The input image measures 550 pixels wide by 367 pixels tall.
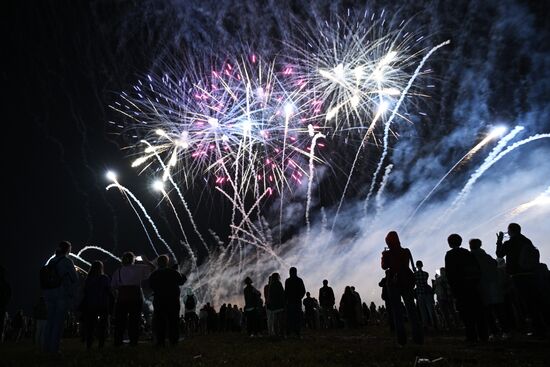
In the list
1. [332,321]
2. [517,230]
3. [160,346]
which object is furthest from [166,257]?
[332,321]

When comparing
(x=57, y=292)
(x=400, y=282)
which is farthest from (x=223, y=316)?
(x=400, y=282)

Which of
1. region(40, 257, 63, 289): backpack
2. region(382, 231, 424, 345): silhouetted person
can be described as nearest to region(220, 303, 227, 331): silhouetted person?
region(40, 257, 63, 289): backpack

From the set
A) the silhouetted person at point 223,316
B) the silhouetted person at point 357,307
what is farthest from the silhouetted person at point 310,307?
the silhouetted person at point 223,316

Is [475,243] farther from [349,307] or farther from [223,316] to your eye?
[223,316]

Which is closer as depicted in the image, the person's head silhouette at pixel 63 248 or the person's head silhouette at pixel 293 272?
the person's head silhouette at pixel 63 248

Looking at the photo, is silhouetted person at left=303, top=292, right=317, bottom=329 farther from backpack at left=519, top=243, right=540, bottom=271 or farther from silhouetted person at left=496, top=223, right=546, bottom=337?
backpack at left=519, top=243, right=540, bottom=271

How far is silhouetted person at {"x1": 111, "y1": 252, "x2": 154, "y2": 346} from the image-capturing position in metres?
9.34

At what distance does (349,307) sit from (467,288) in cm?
1093

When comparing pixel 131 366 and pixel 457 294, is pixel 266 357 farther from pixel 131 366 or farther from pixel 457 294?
pixel 457 294

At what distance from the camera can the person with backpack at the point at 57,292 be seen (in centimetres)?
823

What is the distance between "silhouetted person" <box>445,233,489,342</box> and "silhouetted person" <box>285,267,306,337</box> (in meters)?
5.24

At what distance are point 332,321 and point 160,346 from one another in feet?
43.0

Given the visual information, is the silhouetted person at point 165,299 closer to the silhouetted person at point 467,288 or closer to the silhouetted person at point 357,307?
the silhouetted person at point 467,288

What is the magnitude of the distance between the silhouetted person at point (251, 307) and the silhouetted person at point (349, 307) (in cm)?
516
